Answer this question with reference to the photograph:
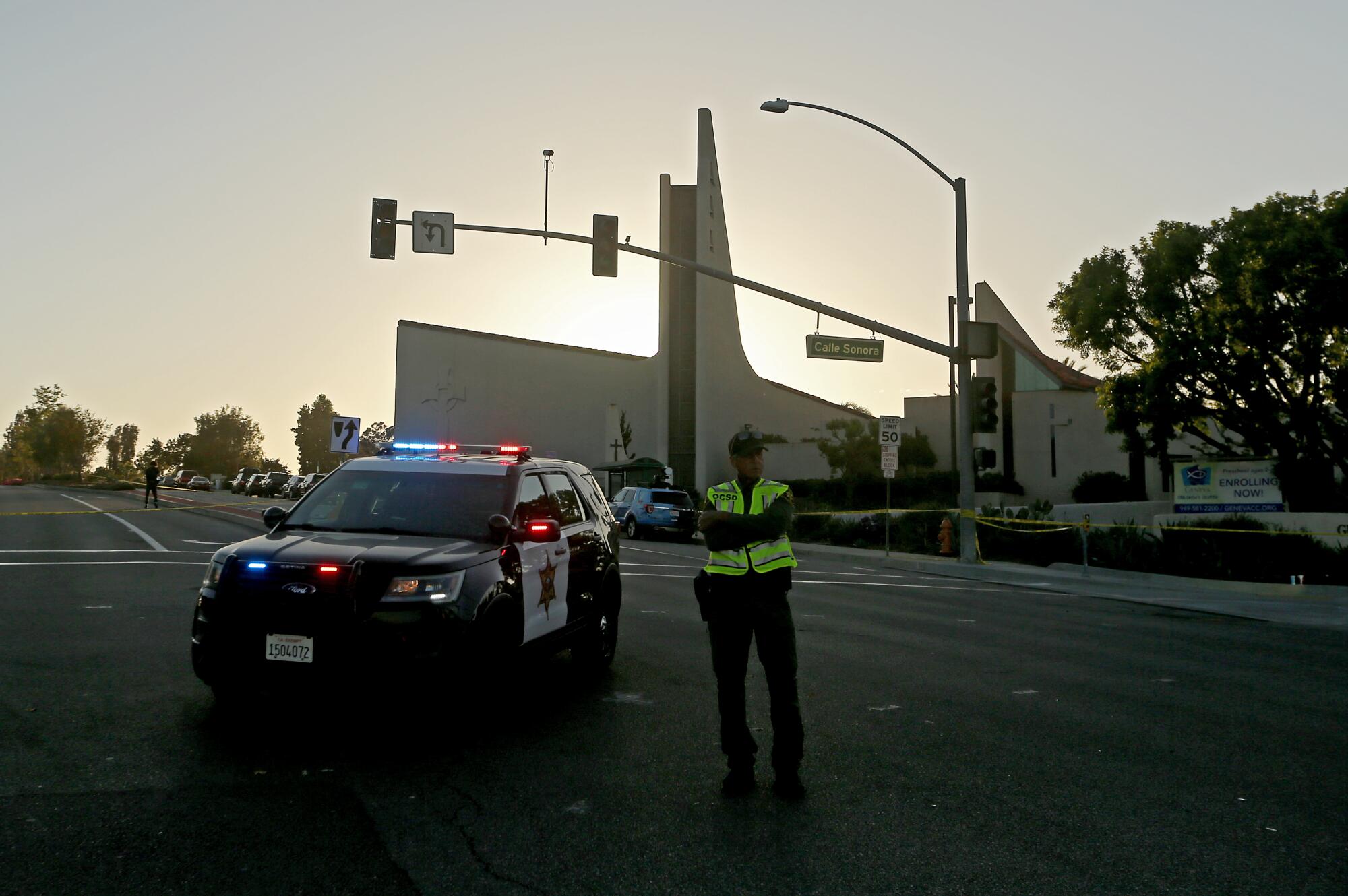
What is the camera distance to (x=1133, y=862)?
4.57 meters

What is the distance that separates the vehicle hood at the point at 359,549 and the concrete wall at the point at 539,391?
70149 mm

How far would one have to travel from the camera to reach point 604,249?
19734mm

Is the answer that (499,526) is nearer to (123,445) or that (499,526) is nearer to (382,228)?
(382,228)

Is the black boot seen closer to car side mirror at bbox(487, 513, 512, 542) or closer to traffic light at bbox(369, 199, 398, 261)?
car side mirror at bbox(487, 513, 512, 542)

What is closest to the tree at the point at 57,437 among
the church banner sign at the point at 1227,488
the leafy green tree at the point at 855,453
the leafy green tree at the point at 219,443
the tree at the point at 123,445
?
the leafy green tree at the point at 219,443

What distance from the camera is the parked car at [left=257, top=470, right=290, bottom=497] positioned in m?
69.8

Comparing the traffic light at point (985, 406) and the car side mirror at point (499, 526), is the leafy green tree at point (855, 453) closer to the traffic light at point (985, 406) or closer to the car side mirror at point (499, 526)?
the traffic light at point (985, 406)

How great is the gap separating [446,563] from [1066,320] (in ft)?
85.2

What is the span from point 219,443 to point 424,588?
160 m

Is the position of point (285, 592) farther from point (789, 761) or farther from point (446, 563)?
point (789, 761)

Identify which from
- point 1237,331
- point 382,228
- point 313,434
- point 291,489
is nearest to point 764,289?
point 382,228

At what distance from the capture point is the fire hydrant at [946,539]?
27344mm

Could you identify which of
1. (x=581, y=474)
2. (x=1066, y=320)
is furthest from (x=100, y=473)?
(x=581, y=474)

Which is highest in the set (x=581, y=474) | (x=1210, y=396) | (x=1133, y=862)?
(x=1210, y=396)
